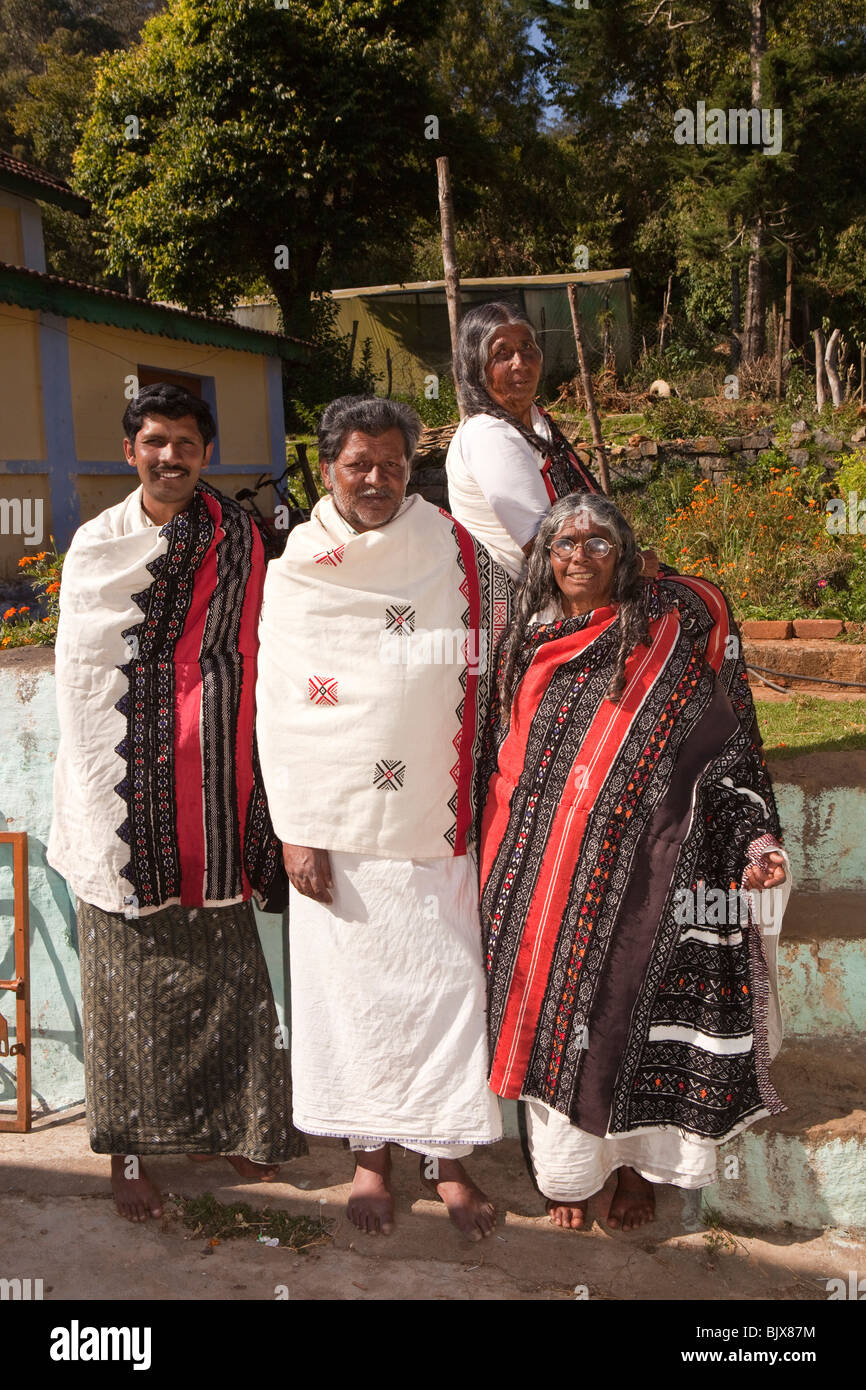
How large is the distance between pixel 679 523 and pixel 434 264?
55.7ft

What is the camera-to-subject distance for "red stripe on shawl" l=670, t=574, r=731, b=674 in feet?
8.82

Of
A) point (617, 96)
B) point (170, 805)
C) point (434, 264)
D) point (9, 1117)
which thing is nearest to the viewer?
point (170, 805)

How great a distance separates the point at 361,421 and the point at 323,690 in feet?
2.19

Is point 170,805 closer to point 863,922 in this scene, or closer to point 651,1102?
point 651,1102

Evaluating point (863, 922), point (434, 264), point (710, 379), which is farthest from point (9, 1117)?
point (434, 264)

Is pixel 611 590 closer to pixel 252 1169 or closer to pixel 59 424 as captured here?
pixel 252 1169

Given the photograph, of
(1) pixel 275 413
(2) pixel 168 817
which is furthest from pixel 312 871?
(1) pixel 275 413

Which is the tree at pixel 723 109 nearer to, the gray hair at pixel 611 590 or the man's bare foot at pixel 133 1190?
the gray hair at pixel 611 590

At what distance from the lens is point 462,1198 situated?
9.46 ft

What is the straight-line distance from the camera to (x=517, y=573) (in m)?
2.94

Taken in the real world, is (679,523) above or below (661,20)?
below

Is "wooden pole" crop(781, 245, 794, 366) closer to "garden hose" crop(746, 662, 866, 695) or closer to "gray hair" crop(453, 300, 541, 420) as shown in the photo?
"garden hose" crop(746, 662, 866, 695)

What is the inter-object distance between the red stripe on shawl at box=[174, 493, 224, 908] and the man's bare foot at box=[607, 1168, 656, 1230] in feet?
4.49

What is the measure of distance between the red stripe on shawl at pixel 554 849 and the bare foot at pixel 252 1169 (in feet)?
2.86
